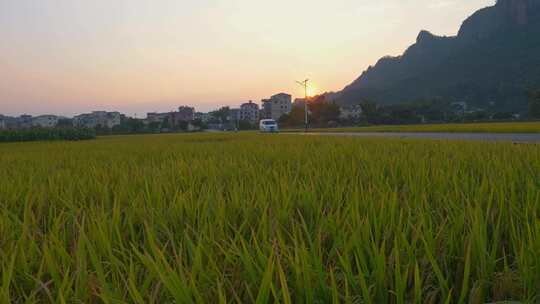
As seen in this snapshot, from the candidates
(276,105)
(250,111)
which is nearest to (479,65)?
(276,105)

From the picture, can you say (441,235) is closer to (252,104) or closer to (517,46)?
(517,46)

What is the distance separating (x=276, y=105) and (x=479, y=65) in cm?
7245

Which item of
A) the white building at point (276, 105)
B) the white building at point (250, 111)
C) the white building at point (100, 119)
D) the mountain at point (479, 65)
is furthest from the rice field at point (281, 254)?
the white building at point (100, 119)

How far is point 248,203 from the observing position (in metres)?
1.62

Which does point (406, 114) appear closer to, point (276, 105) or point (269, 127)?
point (269, 127)

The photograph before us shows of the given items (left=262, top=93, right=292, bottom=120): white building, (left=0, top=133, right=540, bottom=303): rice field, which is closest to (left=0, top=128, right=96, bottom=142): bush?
(left=0, top=133, right=540, bottom=303): rice field

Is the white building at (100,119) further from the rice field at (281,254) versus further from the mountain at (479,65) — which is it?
the rice field at (281,254)

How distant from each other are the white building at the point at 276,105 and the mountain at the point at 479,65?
25.2 m

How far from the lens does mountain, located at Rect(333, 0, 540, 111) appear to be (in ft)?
256

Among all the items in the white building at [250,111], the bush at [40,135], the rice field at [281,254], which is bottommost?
the rice field at [281,254]

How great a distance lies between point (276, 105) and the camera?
146 meters

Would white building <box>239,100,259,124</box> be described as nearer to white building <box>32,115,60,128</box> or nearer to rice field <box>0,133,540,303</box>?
white building <box>32,115,60,128</box>

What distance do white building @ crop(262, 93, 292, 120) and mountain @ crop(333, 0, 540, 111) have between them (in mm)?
25237

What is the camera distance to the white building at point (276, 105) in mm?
145125
